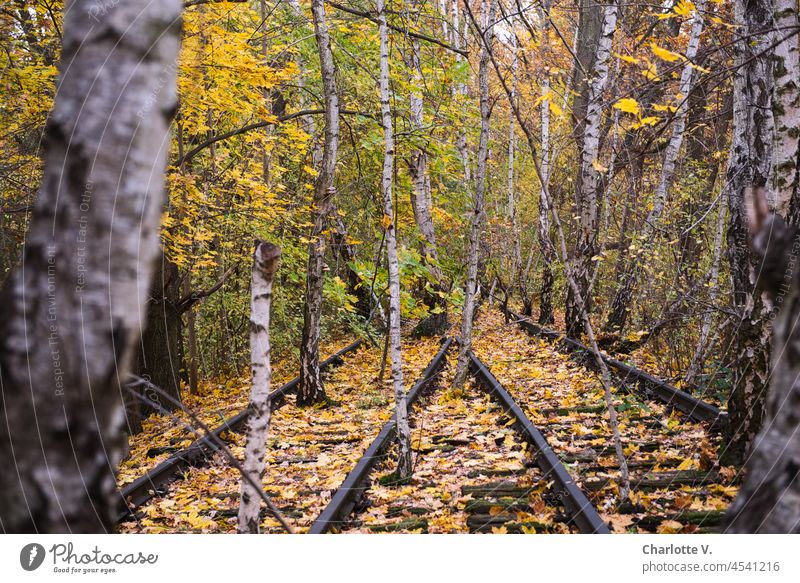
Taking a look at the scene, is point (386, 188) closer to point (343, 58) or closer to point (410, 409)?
point (410, 409)

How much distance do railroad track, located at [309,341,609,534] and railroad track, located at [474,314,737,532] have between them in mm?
263

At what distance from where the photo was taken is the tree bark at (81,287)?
1.27 metres

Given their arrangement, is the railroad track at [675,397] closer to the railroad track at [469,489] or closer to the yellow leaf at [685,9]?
the railroad track at [469,489]

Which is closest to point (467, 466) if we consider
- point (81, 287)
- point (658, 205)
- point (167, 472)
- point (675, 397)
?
point (167, 472)

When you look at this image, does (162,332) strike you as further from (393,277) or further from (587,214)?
(587,214)

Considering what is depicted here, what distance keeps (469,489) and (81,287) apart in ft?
11.8

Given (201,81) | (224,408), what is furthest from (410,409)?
(201,81)

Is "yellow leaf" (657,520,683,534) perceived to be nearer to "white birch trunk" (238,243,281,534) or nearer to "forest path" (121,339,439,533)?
"forest path" (121,339,439,533)

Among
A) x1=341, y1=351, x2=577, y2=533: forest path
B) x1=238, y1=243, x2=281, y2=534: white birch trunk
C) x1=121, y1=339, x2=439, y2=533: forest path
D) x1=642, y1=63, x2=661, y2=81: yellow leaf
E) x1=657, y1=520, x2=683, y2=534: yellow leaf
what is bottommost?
x1=121, y1=339, x2=439, y2=533: forest path

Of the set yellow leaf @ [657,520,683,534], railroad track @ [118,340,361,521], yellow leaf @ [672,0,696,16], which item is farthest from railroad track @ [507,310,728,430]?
railroad track @ [118,340,361,521]

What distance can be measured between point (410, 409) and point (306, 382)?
71.9 inches

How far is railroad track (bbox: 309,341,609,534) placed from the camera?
3666 mm

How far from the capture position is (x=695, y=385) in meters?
6.84

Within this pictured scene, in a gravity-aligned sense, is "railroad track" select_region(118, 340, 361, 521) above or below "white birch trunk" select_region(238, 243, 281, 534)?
below
